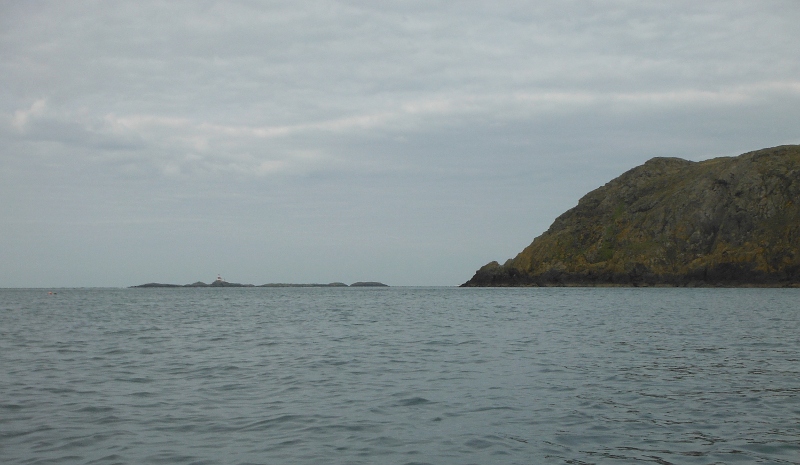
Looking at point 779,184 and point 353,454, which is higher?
point 779,184

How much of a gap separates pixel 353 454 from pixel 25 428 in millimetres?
8340

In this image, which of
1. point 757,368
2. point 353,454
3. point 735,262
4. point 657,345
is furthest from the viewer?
point 735,262

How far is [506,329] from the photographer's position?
45875 mm

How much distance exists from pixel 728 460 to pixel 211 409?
42.1 ft

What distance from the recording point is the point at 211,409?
18500 millimetres

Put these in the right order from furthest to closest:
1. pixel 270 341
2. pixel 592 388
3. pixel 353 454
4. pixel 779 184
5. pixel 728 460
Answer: pixel 779 184 → pixel 270 341 → pixel 592 388 → pixel 353 454 → pixel 728 460

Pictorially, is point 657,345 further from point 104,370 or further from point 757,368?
point 104,370

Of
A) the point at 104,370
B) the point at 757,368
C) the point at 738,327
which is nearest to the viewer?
the point at 757,368

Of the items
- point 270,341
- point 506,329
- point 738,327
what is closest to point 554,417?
point 270,341

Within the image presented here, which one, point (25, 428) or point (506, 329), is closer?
point (25, 428)

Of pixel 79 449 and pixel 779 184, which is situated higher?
pixel 779 184

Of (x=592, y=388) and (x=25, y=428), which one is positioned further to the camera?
(x=592, y=388)

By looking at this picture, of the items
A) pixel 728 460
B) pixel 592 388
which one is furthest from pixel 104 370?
pixel 728 460

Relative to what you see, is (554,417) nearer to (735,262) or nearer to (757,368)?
(757,368)
